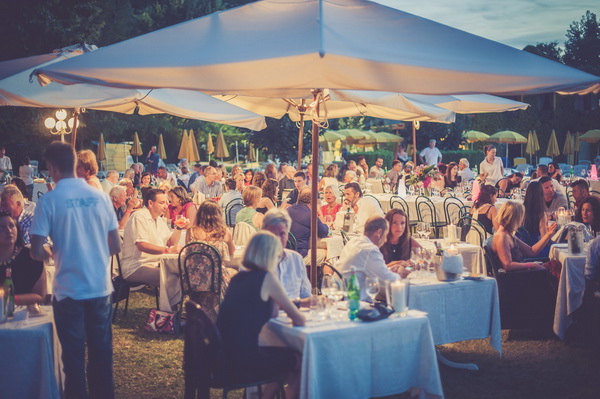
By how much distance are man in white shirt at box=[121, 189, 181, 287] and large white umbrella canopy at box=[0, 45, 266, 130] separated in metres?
1.51

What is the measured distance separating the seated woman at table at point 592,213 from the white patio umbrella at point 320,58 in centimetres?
333

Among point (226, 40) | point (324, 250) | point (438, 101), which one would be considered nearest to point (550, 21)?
point (438, 101)

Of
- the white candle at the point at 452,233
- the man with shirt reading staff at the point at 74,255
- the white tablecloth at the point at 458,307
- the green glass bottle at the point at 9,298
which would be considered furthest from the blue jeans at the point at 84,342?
the white candle at the point at 452,233

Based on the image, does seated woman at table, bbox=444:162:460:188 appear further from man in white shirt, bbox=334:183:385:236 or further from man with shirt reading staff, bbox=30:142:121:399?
man with shirt reading staff, bbox=30:142:121:399

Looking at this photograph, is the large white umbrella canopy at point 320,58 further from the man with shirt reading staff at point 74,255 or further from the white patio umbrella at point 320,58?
the man with shirt reading staff at point 74,255

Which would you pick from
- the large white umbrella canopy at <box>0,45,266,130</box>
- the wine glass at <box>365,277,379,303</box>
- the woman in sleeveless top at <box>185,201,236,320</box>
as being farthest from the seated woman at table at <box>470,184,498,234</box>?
the wine glass at <box>365,277,379,303</box>

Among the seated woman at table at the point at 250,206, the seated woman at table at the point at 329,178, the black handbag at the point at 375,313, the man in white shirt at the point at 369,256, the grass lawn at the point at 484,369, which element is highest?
the seated woman at table at the point at 329,178

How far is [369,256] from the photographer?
5.54m

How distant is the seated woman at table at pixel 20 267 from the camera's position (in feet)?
15.6

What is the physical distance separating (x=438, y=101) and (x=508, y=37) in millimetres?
42761

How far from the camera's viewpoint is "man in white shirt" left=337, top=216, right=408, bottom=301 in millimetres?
5520

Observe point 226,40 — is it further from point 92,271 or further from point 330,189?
point 330,189

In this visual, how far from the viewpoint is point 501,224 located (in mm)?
6781

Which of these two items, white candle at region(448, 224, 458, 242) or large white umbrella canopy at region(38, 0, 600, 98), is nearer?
large white umbrella canopy at region(38, 0, 600, 98)
